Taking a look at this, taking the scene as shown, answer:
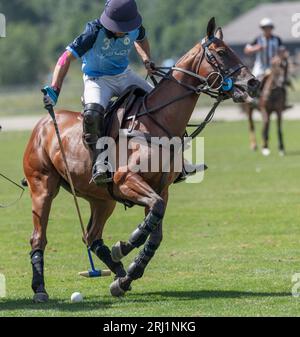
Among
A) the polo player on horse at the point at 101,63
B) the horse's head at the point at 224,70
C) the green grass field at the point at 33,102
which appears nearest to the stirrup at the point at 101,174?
the polo player on horse at the point at 101,63

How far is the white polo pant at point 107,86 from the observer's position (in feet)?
35.2

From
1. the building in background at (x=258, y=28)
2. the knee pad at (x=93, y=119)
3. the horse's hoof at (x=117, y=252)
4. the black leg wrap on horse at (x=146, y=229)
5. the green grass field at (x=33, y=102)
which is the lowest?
the horse's hoof at (x=117, y=252)

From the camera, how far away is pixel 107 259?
11180mm

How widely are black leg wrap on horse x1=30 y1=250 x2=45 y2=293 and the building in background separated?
70552 millimetres

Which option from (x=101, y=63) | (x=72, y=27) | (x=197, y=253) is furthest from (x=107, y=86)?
(x=72, y=27)

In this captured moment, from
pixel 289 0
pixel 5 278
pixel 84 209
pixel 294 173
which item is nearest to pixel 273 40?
pixel 294 173

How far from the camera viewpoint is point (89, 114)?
34.4 feet

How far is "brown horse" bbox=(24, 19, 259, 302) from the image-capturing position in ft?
33.4

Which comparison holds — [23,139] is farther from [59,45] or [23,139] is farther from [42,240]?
[59,45]

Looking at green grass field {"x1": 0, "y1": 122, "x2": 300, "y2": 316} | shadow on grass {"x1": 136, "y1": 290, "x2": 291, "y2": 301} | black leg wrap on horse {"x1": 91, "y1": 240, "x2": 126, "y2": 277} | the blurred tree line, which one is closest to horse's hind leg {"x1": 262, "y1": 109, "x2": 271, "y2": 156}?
green grass field {"x1": 0, "y1": 122, "x2": 300, "y2": 316}

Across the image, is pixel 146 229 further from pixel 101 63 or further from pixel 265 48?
pixel 265 48

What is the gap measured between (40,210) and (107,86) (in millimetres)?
1395

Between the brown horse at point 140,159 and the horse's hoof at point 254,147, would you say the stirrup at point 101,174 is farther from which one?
the horse's hoof at point 254,147

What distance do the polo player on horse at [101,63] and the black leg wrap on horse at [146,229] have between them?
67 cm
